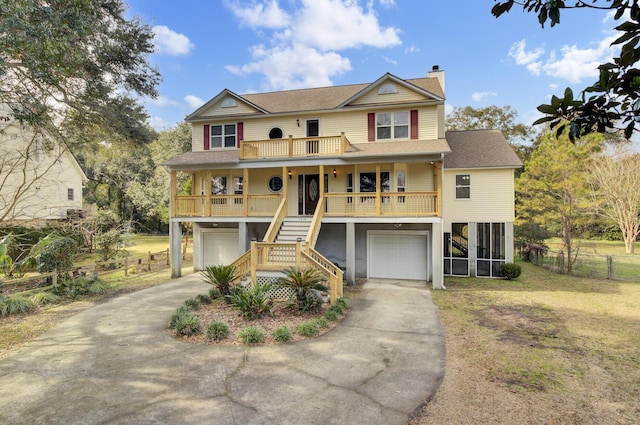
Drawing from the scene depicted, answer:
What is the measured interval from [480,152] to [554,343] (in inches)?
445

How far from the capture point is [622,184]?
2652 cm

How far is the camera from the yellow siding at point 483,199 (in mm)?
15383

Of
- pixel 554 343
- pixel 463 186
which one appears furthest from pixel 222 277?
pixel 463 186

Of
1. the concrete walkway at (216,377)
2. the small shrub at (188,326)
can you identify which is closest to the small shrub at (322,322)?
the concrete walkway at (216,377)

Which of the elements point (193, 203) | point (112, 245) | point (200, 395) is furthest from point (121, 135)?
point (200, 395)

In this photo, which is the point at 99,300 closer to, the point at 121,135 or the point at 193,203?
the point at 193,203

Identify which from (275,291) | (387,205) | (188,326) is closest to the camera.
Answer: (188,326)

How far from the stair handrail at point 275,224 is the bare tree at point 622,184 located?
25.9m

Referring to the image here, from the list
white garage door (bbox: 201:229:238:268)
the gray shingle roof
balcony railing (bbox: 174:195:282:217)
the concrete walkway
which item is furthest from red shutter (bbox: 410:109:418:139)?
white garage door (bbox: 201:229:238:268)

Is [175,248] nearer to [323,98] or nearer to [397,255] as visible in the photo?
[397,255]

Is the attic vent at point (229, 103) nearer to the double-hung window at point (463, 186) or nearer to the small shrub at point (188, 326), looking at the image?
the double-hung window at point (463, 186)

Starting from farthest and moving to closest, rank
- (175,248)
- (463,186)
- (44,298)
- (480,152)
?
1. (480,152)
2. (463,186)
3. (175,248)
4. (44,298)

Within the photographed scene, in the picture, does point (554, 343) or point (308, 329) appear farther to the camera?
point (308, 329)

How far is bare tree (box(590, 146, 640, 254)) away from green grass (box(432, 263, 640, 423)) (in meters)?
17.9
